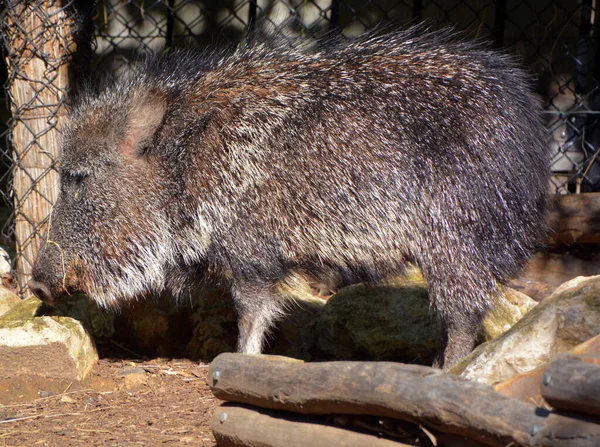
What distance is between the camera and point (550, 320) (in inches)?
93.8

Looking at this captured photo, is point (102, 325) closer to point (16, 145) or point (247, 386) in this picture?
point (16, 145)

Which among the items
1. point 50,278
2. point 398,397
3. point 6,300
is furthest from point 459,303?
point 6,300

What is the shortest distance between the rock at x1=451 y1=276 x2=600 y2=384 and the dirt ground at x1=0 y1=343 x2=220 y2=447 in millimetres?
1111

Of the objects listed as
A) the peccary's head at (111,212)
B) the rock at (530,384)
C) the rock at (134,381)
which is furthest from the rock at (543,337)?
the rock at (134,381)

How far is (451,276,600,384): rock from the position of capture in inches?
91.7

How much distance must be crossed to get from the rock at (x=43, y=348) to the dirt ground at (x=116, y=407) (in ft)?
0.17

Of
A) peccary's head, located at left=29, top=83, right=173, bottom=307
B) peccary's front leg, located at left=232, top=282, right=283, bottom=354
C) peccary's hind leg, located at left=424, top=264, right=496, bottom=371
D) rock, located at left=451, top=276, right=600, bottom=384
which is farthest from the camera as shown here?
peccary's head, located at left=29, top=83, right=173, bottom=307

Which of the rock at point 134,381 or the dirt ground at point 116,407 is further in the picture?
the rock at point 134,381

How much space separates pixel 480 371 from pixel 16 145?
3259 mm

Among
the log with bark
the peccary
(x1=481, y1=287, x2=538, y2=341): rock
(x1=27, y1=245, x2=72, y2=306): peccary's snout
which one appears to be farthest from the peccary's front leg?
(x1=481, y1=287, x2=538, y2=341): rock

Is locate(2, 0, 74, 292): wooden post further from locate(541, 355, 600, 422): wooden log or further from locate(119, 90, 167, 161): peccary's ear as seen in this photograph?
locate(541, 355, 600, 422): wooden log

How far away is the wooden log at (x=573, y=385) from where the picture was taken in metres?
1.66

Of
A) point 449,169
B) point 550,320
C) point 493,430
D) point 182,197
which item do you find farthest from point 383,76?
point 493,430

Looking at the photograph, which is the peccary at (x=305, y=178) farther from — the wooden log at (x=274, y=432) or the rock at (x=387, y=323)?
the wooden log at (x=274, y=432)
